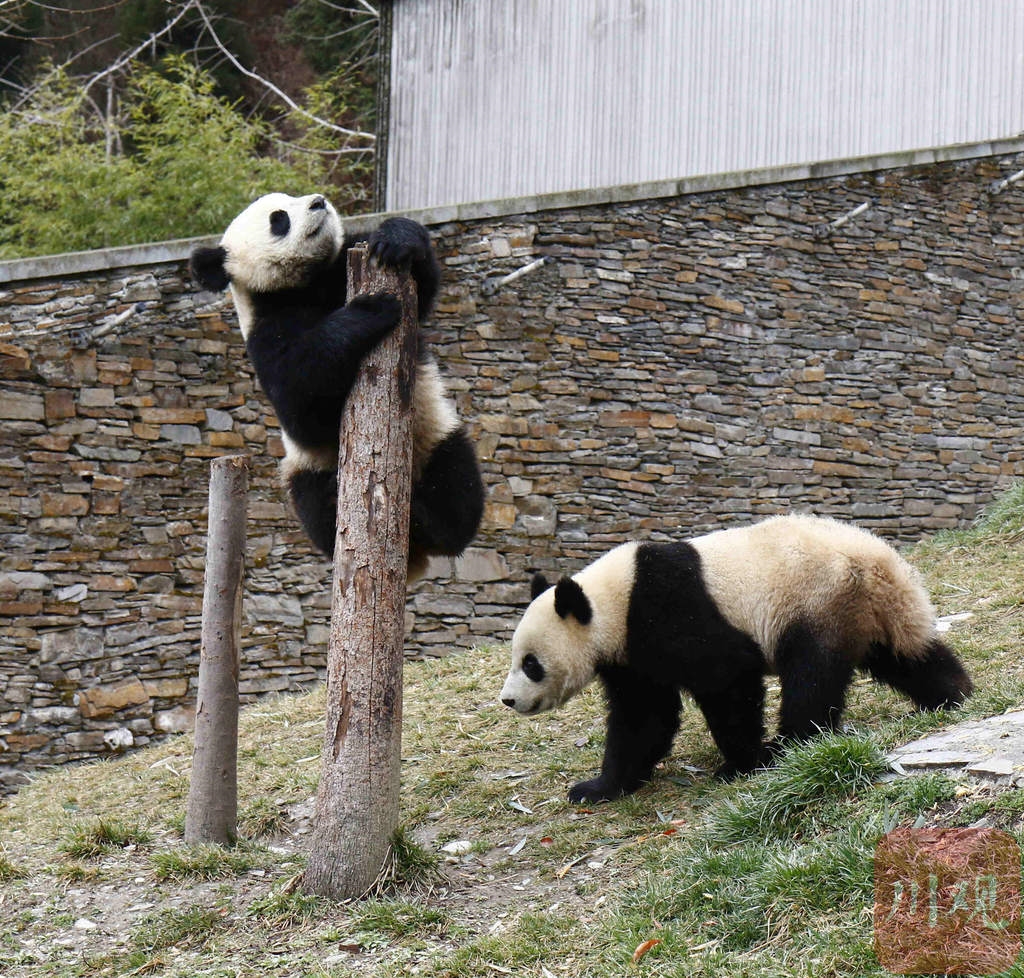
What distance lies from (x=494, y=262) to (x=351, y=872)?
6.31 metres

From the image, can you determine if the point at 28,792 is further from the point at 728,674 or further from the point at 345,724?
the point at 728,674

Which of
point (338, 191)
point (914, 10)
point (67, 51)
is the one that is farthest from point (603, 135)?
point (67, 51)

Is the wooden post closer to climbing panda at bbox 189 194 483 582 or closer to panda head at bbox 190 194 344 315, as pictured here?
climbing panda at bbox 189 194 483 582

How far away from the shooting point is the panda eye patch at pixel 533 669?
4855 mm

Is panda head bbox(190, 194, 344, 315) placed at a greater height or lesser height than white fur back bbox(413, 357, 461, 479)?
greater

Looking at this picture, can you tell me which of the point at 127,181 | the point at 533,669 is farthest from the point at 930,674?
the point at 127,181

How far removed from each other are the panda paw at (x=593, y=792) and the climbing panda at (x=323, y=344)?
1.14 meters

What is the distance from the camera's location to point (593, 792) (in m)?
4.95

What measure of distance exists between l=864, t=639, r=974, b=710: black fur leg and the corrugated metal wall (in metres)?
8.43

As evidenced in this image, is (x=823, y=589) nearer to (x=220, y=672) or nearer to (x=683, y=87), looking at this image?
(x=220, y=672)

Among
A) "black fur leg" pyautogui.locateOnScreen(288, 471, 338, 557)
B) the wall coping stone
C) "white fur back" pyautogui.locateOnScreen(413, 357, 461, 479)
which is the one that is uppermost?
the wall coping stone

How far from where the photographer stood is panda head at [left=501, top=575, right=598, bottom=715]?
4770mm

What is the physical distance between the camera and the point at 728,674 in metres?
4.55

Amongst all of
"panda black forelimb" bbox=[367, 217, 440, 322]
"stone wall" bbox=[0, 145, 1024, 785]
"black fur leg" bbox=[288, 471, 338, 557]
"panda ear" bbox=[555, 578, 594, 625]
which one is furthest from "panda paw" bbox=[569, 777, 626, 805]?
"stone wall" bbox=[0, 145, 1024, 785]
